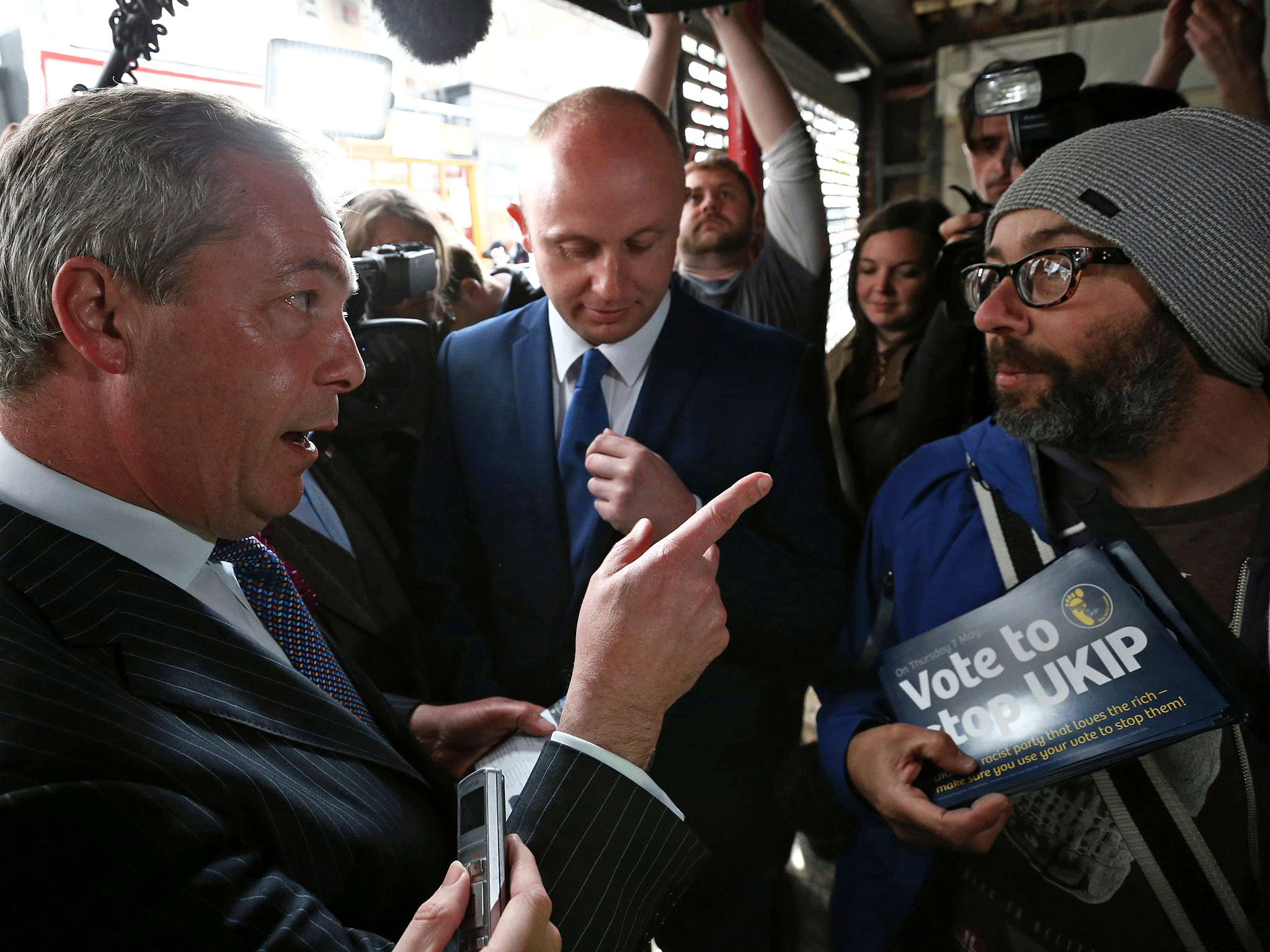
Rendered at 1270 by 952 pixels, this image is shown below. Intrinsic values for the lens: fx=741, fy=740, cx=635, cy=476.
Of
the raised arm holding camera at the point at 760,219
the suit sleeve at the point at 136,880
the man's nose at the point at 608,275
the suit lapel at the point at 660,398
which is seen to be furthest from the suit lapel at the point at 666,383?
the suit sleeve at the point at 136,880

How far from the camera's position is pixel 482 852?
687 millimetres

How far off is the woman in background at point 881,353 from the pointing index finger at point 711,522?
32.7 inches

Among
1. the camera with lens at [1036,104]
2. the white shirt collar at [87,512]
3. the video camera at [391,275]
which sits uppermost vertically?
the camera with lens at [1036,104]

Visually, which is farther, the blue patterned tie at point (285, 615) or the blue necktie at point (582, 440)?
the blue necktie at point (582, 440)

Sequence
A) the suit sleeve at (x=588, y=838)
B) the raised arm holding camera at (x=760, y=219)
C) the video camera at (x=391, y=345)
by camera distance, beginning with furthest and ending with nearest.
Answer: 1. the raised arm holding camera at (x=760, y=219)
2. the video camera at (x=391, y=345)
3. the suit sleeve at (x=588, y=838)

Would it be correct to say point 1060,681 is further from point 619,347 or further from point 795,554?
point 619,347

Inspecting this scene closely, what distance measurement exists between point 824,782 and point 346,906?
0.89 meters

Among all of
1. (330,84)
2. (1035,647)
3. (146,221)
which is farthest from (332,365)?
(1035,647)

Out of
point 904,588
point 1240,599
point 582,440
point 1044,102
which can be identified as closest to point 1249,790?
point 1240,599

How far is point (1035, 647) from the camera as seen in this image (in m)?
0.98

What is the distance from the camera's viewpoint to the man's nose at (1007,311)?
1.12 metres

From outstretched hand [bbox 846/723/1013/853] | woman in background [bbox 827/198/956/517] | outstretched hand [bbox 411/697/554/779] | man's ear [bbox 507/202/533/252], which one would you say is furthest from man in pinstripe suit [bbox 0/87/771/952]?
woman in background [bbox 827/198/956/517]

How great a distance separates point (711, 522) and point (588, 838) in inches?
13.1

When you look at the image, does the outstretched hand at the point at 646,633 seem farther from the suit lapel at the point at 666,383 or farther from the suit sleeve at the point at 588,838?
the suit lapel at the point at 666,383
